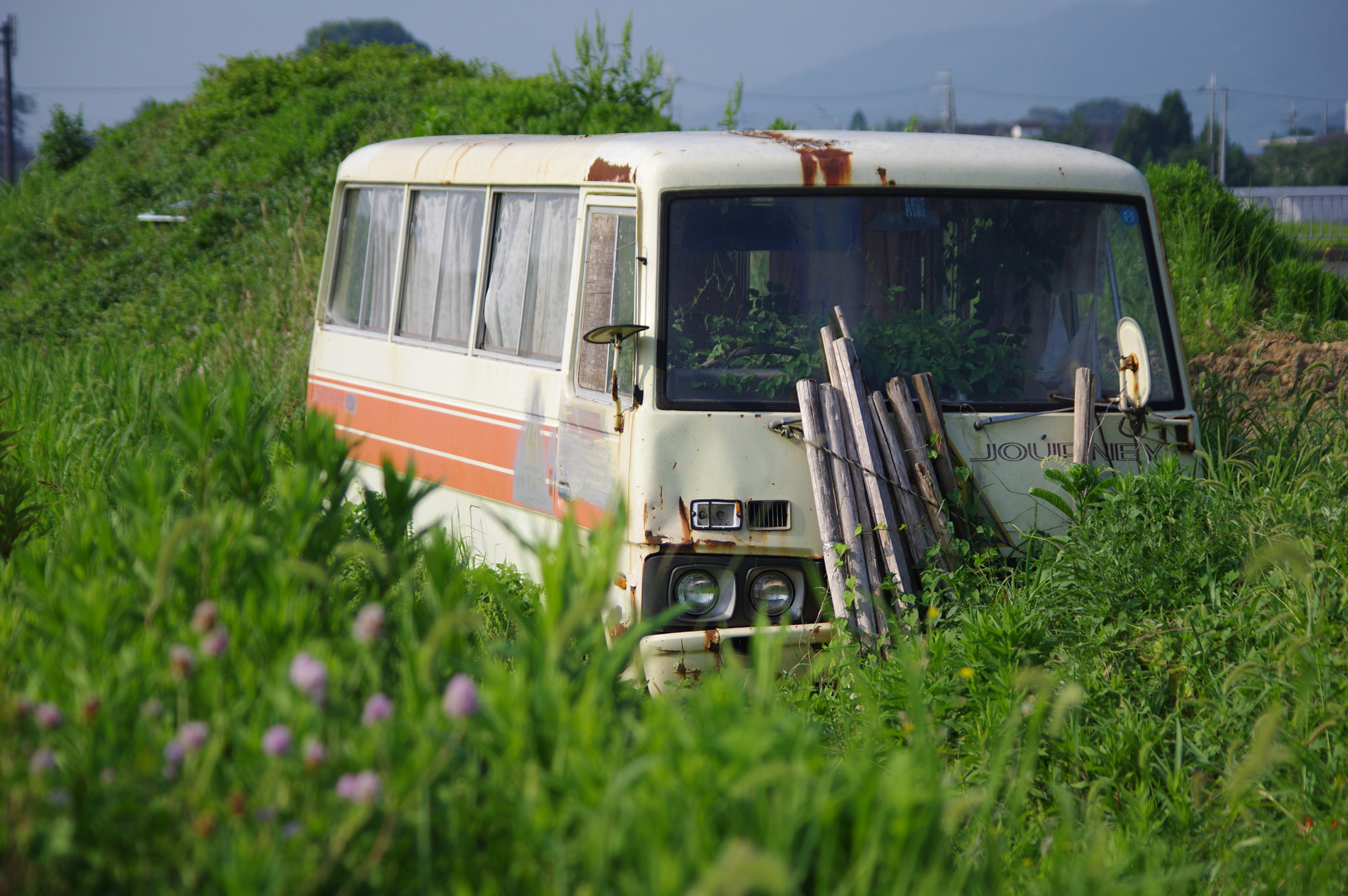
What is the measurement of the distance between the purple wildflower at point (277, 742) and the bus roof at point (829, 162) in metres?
3.44

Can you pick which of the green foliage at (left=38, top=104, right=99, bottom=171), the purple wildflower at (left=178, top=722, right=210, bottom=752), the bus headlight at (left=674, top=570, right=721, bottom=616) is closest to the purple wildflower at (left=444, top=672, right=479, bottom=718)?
the purple wildflower at (left=178, top=722, right=210, bottom=752)

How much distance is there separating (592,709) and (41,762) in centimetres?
79

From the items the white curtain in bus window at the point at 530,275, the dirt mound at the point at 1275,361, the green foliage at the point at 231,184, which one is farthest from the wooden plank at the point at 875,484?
the green foliage at the point at 231,184

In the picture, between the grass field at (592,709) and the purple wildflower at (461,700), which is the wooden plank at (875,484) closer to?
the grass field at (592,709)

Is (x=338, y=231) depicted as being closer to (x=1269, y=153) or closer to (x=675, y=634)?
(x=675, y=634)

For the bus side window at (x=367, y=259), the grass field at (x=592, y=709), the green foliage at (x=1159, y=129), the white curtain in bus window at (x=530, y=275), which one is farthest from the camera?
the green foliage at (x=1159, y=129)

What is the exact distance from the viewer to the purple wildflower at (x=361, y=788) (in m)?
1.65

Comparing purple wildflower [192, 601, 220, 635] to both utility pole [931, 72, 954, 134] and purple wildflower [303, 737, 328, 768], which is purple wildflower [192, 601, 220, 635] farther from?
utility pole [931, 72, 954, 134]

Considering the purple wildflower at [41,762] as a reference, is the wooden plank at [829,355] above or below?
above

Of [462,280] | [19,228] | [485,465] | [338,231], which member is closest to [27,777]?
[485,465]

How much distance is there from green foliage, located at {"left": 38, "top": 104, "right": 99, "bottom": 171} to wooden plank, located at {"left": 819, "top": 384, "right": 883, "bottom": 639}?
26.4 metres

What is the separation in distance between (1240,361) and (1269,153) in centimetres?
8551

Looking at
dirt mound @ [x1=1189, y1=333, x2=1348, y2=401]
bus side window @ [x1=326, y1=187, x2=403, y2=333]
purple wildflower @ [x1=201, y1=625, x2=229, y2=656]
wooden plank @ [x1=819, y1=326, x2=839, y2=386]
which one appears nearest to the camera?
purple wildflower @ [x1=201, y1=625, x2=229, y2=656]

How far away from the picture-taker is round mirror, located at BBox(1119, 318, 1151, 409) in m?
4.86
